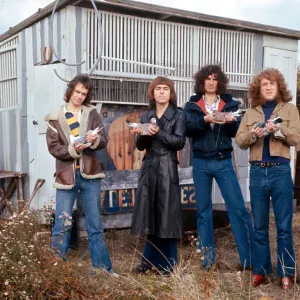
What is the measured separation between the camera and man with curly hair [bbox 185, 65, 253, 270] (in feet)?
16.6

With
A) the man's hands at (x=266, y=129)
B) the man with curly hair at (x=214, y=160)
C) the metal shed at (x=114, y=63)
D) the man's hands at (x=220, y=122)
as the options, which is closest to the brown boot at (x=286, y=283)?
the man with curly hair at (x=214, y=160)

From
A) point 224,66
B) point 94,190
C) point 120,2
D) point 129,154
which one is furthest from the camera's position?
point 224,66

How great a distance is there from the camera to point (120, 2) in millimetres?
6984

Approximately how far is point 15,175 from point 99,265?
3355 millimetres

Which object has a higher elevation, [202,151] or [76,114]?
[76,114]

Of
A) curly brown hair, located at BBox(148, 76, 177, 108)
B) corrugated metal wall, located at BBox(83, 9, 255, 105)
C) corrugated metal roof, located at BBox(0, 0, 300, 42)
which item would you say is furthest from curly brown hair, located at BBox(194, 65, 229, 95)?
corrugated metal roof, located at BBox(0, 0, 300, 42)

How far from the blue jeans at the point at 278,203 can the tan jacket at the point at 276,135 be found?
13 cm

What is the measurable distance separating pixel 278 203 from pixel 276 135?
1.86 feet

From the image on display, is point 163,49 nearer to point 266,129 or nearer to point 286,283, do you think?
point 266,129

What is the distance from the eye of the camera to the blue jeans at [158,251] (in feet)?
16.9

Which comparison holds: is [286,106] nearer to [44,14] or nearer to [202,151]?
[202,151]

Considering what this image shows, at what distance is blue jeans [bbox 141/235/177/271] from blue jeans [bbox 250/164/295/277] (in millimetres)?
893

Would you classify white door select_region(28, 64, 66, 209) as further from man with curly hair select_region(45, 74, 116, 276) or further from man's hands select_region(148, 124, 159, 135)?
man's hands select_region(148, 124, 159, 135)

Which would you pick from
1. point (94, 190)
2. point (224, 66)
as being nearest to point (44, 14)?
point (224, 66)
